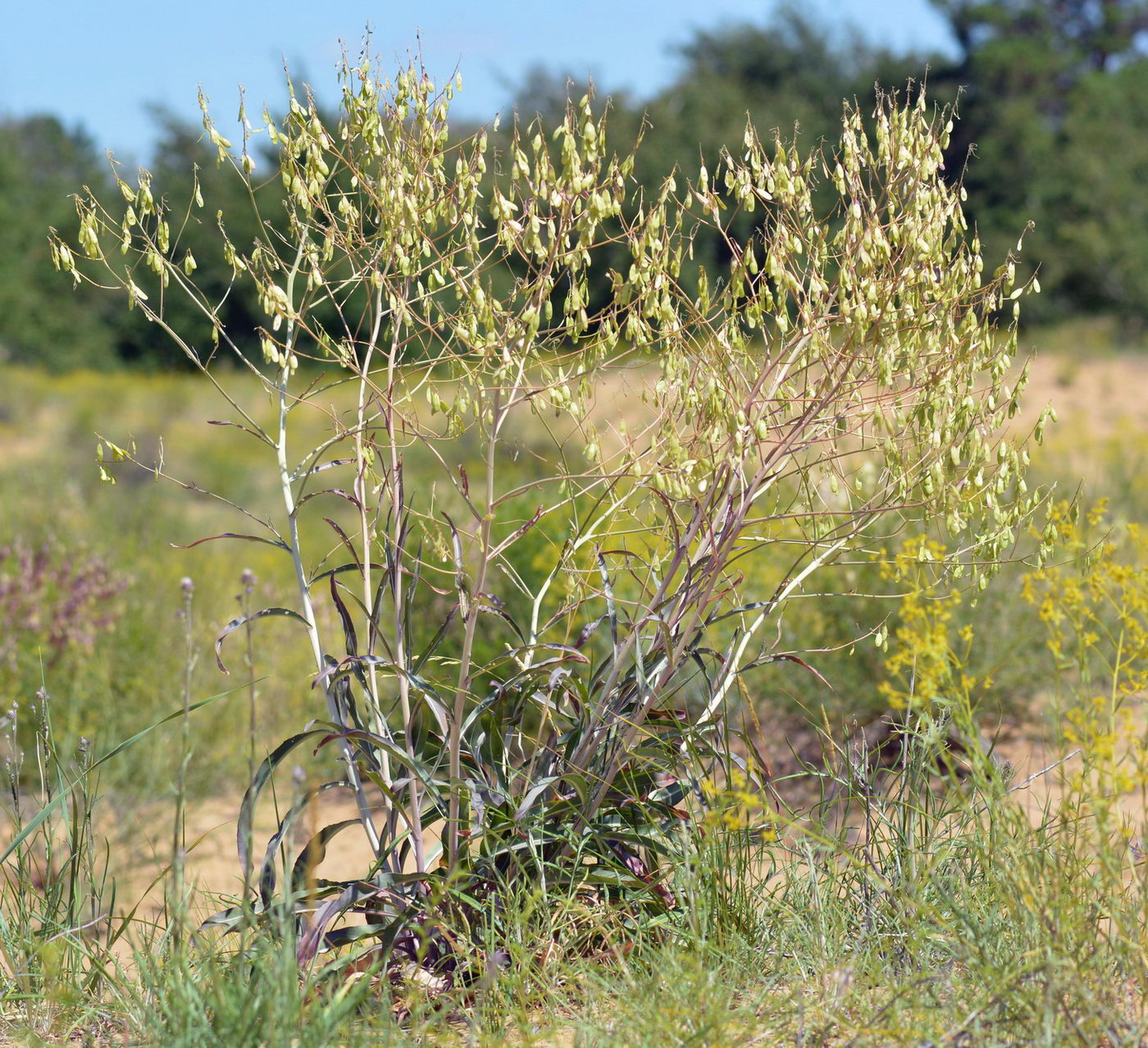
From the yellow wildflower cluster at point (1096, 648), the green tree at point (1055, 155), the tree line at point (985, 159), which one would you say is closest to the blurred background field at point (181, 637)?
the yellow wildflower cluster at point (1096, 648)

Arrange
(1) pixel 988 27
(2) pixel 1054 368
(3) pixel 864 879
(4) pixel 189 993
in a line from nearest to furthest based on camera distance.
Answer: (4) pixel 189 993, (3) pixel 864 879, (2) pixel 1054 368, (1) pixel 988 27

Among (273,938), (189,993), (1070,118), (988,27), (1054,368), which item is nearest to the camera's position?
(189,993)

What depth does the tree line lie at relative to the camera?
78.7ft

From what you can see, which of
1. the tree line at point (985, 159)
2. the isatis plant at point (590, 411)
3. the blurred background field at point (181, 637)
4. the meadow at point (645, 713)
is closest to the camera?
the meadow at point (645, 713)

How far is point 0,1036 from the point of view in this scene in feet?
7.71

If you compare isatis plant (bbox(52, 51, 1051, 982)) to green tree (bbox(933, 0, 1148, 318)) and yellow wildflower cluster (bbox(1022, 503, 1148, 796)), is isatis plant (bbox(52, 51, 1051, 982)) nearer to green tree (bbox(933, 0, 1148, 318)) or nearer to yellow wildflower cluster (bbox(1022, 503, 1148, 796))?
yellow wildflower cluster (bbox(1022, 503, 1148, 796))

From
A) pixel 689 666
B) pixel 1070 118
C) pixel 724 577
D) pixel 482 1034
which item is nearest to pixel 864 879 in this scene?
pixel 724 577

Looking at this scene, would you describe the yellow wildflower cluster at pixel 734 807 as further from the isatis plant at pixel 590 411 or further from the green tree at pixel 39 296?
the green tree at pixel 39 296

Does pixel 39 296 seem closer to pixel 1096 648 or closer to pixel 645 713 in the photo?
pixel 645 713

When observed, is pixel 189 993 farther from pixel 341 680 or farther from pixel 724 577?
pixel 724 577

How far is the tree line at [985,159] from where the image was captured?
945 inches

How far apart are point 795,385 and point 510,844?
127cm

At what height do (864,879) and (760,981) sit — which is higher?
(864,879)

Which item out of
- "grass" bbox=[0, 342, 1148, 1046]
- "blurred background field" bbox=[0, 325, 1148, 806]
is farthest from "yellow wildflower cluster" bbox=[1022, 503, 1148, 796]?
"blurred background field" bbox=[0, 325, 1148, 806]
